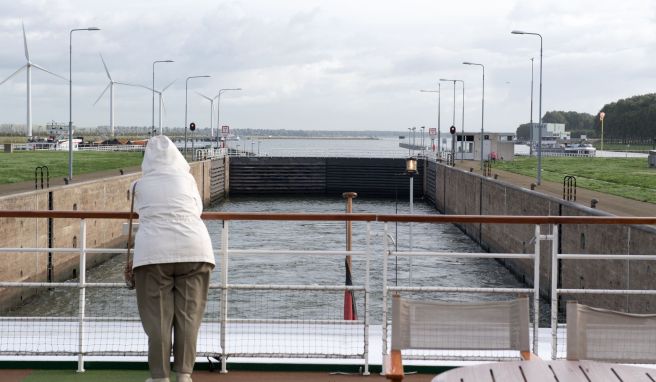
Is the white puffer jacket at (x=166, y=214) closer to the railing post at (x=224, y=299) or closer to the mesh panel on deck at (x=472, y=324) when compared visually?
the railing post at (x=224, y=299)

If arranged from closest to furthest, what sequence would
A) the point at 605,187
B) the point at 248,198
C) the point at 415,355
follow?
→ 1. the point at 415,355
2. the point at 605,187
3. the point at 248,198

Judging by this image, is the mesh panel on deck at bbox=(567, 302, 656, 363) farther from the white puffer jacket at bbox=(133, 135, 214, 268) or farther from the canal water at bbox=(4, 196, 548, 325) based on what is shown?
the canal water at bbox=(4, 196, 548, 325)

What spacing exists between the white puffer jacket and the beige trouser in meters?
0.07

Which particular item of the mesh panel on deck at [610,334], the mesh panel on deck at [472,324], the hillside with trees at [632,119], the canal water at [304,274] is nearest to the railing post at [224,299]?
the mesh panel on deck at [472,324]

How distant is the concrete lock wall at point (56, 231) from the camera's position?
24281 mm

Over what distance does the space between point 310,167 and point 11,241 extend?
46701 millimetres

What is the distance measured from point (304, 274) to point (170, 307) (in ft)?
79.4

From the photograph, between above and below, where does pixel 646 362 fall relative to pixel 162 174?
below

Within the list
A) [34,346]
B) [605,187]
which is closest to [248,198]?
[605,187]

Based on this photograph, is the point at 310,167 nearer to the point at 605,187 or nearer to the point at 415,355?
the point at 605,187

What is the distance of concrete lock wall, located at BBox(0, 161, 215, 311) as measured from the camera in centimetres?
2428

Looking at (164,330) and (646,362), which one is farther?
(164,330)

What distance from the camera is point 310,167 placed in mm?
70688

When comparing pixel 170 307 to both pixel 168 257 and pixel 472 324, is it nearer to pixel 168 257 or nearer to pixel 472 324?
pixel 168 257
